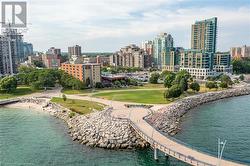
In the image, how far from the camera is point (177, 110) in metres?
81.1

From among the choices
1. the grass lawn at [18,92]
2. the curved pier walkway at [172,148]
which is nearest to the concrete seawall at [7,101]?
the grass lawn at [18,92]

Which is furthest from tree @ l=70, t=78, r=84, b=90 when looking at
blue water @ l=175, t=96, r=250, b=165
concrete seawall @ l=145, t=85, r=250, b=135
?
blue water @ l=175, t=96, r=250, b=165

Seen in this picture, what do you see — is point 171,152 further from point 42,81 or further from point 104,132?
point 42,81

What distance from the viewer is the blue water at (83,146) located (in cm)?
4972

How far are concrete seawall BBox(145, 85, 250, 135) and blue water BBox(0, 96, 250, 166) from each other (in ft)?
7.79

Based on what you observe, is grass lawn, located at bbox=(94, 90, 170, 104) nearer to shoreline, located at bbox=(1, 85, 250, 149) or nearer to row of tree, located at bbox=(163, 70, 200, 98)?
row of tree, located at bbox=(163, 70, 200, 98)

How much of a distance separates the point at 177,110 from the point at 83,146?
3377 cm

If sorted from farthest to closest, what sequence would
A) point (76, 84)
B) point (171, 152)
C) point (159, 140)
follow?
point (76, 84) < point (159, 140) < point (171, 152)

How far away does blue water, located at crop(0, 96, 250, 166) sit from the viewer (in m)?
49.7

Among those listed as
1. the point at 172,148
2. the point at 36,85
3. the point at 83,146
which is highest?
the point at 36,85

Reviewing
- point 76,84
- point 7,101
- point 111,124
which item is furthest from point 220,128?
point 7,101

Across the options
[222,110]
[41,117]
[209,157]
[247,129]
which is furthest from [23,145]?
[222,110]

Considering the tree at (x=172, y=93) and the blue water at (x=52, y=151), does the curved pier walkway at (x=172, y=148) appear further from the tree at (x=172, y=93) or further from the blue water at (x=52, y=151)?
the tree at (x=172, y=93)

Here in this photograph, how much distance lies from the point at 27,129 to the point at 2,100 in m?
38.1
